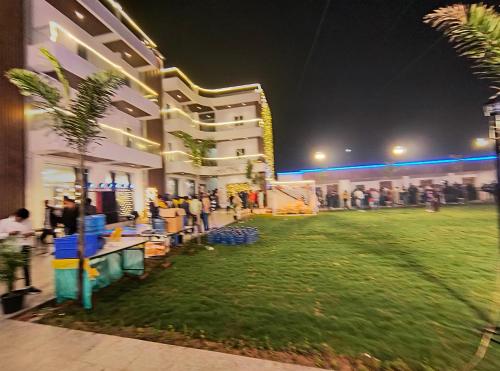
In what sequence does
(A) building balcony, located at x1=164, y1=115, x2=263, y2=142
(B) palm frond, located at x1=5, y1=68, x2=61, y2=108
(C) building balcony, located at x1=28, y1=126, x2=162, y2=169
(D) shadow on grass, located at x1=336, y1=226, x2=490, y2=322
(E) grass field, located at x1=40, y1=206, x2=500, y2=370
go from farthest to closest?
(A) building balcony, located at x1=164, y1=115, x2=263, y2=142 < (C) building balcony, located at x1=28, y1=126, x2=162, y2=169 < (B) palm frond, located at x1=5, y1=68, x2=61, y2=108 < (D) shadow on grass, located at x1=336, y1=226, x2=490, y2=322 < (E) grass field, located at x1=40, y1=206, x2=500, y2=370

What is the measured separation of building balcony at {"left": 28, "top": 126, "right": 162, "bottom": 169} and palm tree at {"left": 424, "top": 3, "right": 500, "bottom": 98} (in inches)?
227

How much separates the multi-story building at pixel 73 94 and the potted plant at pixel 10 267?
9.67 feet

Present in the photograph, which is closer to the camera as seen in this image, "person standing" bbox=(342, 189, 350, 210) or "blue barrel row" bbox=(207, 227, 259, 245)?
"blue barrel row" bbox=(207, 227, 259, 245)

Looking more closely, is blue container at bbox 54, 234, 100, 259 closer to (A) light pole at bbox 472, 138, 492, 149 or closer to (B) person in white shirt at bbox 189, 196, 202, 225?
(B) person in white shirt at bbox 189, 196, 202, 225

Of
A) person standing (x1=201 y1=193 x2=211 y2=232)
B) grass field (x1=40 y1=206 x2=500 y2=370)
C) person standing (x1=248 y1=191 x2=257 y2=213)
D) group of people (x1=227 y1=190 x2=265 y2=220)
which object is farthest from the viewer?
person standing (x1=248 y1=191 x2=257 y2=213)

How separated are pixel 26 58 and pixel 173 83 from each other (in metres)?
18.2

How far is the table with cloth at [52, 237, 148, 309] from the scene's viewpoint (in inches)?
181

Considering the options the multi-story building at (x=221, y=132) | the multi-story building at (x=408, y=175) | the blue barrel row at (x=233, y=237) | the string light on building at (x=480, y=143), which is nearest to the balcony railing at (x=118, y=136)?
the multi-story building at (x=221, y=132)

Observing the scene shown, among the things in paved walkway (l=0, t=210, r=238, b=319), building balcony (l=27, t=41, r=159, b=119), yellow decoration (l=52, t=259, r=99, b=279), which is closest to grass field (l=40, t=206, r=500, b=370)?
yellow decoration (l=52, t=259, r=99, b=279)

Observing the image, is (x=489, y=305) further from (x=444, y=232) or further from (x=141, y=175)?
(x=141, y=175)

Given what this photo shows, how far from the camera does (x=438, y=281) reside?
5.19 meters

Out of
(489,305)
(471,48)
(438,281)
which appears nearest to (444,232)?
(438,281)

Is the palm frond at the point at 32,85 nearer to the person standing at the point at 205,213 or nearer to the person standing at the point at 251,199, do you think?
the person standing at the point at 205,213

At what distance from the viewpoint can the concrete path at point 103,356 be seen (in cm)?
284
